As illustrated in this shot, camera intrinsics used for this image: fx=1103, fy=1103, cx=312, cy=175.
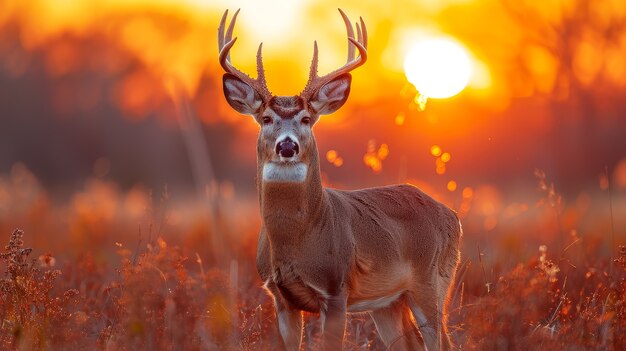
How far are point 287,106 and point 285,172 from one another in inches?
22.4

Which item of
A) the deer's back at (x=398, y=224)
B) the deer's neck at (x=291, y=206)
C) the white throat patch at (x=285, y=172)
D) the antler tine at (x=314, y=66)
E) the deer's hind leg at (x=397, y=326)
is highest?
the antler tine at (x=314, y=66)

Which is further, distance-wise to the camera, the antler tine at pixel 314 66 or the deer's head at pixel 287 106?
the antler tine at pixel 314 66

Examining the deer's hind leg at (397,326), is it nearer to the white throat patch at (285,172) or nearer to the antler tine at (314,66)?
the white throat patch at (285,172)

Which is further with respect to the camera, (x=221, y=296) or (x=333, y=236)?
(x=333, y=236)

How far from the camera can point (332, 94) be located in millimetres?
8227

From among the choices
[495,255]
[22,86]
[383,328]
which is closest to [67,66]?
[22,86]

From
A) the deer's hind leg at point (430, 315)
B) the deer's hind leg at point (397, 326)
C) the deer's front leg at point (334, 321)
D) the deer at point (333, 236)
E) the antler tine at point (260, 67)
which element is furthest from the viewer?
the deer's hind leg at point (397, 326)

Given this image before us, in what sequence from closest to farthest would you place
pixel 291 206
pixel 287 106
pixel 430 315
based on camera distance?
1. pixel 291 206
2. pixel 287 106
3. pixel 430 315

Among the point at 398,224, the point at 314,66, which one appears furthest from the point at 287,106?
the point at 398,224

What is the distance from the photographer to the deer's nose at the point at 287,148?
7223 mm

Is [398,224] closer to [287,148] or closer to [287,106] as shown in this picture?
[287,106]

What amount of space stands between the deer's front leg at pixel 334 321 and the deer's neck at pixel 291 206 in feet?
1.63

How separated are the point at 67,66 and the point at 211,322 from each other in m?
33.6

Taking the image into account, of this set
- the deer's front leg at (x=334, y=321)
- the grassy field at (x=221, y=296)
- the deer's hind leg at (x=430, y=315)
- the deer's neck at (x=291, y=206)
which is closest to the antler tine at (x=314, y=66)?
the deer's neck at (x=291, y=206)
